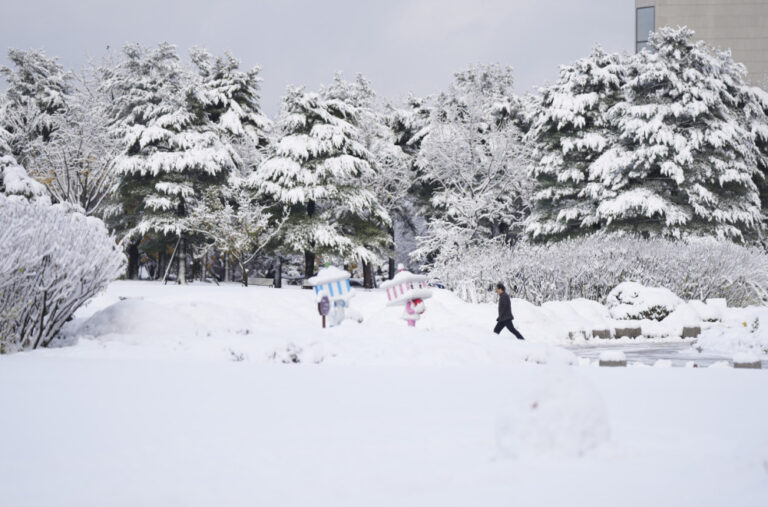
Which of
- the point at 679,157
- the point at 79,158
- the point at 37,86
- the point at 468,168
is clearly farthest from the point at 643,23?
the point at 37,86

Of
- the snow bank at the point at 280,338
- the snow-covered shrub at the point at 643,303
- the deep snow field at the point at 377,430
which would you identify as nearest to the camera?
the deep snow field at the point at 377,430

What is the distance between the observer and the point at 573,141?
31.5 m

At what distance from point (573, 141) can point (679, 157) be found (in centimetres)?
539

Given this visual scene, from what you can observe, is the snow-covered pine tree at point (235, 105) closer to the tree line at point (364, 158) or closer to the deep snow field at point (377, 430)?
the tree line at point (364, 158)

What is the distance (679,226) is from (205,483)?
1068 inches

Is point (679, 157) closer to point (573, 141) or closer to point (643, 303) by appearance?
point (573, 141)

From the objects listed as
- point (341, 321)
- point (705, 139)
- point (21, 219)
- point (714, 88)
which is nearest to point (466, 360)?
point (341, 321)

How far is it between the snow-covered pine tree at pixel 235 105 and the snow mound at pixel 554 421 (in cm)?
3269

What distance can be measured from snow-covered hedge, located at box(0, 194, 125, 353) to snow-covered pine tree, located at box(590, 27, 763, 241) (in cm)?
2203

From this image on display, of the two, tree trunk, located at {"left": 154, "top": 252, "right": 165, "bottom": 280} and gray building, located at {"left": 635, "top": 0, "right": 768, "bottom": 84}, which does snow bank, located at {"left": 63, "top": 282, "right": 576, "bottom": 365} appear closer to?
tree trunk, located at {"left": 154, "top": 252, "right": 165, "bottom": 280}

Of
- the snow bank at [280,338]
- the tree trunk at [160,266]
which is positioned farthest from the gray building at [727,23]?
the snow bank at [280,338]

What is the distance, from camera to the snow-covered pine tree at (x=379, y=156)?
38188 mm

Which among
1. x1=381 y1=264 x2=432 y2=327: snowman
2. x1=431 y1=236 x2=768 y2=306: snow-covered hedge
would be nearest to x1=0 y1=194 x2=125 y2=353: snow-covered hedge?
x1=381 y1=264 x2=432 y2=327: snowman

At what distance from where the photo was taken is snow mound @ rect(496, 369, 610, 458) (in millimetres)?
4344
